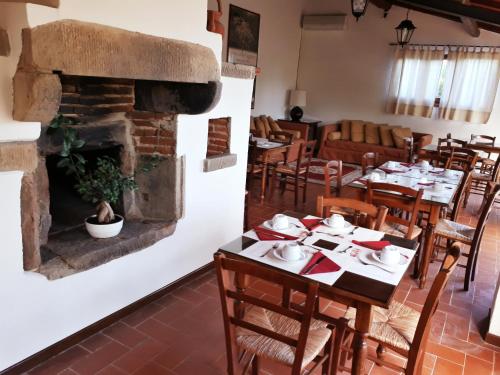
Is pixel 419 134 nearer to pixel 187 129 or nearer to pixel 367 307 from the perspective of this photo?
pixel 187 129

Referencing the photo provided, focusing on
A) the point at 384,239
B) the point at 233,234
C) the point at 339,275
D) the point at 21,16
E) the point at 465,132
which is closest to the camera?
the point at 21,16

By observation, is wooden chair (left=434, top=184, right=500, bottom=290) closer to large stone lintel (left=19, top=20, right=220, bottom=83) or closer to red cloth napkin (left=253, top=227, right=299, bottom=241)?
red cloth napkin (left=253, top=227, right=299, bottom=241)

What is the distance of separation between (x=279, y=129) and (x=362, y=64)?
250 cm

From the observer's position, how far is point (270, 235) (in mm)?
2232

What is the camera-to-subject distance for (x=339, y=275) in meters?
1.83

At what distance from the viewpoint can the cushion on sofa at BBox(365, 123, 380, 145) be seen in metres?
Result: 8.39

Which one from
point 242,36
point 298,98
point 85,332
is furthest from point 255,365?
point 298,98

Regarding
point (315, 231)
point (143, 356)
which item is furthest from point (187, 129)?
point (143, 356)

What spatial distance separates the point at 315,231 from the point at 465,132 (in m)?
7.11

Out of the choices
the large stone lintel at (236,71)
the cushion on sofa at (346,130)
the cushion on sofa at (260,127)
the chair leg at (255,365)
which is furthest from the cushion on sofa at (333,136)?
the chair leg at (255,365)

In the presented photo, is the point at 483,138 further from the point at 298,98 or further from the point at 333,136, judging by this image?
the point at 298,98

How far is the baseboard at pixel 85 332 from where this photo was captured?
209 centimetres

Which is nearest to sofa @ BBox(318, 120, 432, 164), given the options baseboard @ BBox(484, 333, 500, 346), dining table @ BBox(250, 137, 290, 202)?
dining table @ BBox(250, 137, 290, 202)

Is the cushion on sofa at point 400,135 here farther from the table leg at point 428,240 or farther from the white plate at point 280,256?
the white plate at point 280,256
